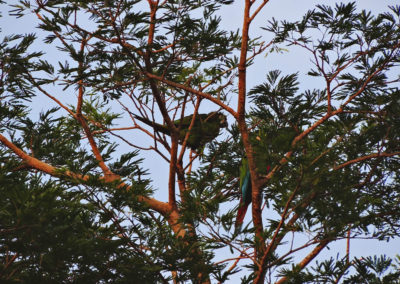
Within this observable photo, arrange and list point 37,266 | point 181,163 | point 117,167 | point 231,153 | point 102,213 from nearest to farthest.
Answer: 1. point 37,266
2. point 102,213
3. point 117,167
4. point 231,153
5. point 181,163

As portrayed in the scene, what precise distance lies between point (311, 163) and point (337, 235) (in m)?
0.50

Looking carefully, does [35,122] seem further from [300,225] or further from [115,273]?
[300,225]

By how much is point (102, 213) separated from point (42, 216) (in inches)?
35.7

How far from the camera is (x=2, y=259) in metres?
2.18

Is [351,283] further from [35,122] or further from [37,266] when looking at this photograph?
[35,122]

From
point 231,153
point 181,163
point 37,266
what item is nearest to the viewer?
point 37,266

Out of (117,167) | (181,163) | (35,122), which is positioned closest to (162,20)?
(117,167)

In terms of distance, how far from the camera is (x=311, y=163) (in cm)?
197

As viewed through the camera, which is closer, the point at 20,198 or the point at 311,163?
the point at 20,198

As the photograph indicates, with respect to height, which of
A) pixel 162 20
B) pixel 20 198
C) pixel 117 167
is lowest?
pixel 20 198

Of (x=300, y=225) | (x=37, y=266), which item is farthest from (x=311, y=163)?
(x=37, y=266)

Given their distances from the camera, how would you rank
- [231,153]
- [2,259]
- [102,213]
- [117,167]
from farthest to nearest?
1. [231,153]
2. [117,167]
3. [102,213]
4. [2,259]

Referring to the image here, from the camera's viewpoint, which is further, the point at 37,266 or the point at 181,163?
the point at 181,163

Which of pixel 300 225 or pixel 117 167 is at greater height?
pixel 117 167
